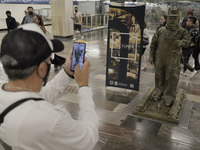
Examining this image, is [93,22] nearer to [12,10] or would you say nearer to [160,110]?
[12,10]

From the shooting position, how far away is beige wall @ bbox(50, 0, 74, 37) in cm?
1227

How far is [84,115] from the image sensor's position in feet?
4.17

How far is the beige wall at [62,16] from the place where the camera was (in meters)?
12.3

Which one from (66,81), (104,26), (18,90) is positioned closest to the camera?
(18,90)

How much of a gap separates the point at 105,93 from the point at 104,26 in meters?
16.1

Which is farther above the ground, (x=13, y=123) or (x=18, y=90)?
(x=18, y=90)

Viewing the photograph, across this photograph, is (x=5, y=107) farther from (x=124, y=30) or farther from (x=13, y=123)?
(x=124, y=30)

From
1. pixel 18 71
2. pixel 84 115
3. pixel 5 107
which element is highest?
pixel 18 71

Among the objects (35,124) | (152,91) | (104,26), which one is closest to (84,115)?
(35,124)

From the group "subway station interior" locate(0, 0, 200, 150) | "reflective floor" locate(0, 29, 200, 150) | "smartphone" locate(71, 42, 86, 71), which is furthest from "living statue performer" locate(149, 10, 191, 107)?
"smartphone" locate(71, 42, 86, 71)

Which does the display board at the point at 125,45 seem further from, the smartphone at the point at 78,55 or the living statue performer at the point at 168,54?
the smartphone at the point at 78,55

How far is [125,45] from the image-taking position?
4.94 m

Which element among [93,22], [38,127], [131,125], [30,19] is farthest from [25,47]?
[93,22]

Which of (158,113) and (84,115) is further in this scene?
(158,113)
